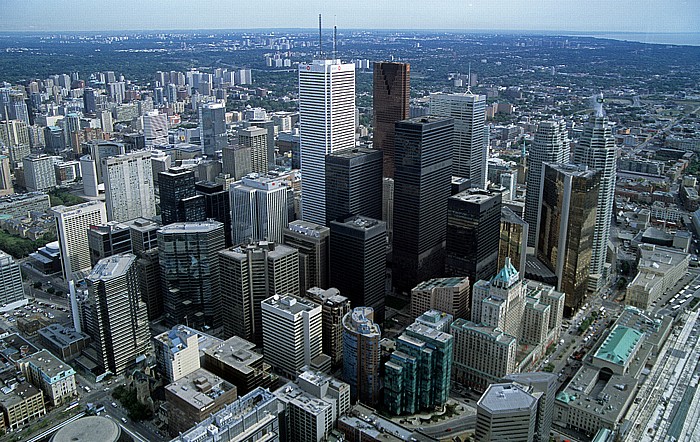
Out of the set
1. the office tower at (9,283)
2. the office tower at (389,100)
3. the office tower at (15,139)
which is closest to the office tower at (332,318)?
the office tower at (389,100)

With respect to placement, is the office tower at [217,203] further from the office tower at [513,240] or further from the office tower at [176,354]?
the office tower at [513,240]

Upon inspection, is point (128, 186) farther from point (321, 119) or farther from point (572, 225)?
point (572, 225)

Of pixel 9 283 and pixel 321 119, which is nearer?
pixel 9 283

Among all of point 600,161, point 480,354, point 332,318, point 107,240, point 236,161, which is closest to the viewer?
point 480,354

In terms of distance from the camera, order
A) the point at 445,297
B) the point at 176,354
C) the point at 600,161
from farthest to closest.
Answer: the point at 600,161 < the point at 445,297 < the point at 176,354

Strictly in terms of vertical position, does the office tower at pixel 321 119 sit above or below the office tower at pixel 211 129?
above

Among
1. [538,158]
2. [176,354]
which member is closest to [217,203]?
[176,354]

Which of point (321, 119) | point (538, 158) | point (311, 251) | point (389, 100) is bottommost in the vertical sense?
point (311, 251)
